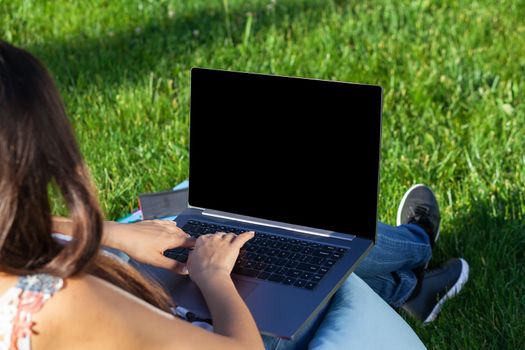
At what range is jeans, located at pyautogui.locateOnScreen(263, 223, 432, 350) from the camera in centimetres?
276

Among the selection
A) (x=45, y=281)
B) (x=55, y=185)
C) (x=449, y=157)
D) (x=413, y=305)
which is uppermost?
(x=55, y=185)

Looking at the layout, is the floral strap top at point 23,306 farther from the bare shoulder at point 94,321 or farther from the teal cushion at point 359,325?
the teal cushion at point 359,325

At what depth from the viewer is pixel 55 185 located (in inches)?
62.5

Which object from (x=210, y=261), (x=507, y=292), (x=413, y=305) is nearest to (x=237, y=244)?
(x=210, y=261)

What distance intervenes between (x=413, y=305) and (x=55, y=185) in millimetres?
1643

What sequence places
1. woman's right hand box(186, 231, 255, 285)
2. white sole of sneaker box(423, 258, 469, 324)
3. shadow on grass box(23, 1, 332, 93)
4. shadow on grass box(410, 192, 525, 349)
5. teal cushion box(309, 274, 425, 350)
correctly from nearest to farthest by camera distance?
woman's right hand box(186, 231, 255, 285), teal cushion box(309, 274, 425, 350), shadow on grass box(410, 192, 525, 349), white sole of sneaker box(423, 258, 469, 324), shadow on grass box(23, 1, 332, 93)

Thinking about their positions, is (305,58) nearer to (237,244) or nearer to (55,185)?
(237,244)

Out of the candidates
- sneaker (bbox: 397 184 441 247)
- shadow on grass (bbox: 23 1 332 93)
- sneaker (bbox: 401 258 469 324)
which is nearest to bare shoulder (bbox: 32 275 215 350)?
sneaker (bbox: 401 258 469 324)

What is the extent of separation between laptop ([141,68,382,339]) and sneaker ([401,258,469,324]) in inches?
25.0

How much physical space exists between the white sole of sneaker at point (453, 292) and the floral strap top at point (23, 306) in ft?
5.27

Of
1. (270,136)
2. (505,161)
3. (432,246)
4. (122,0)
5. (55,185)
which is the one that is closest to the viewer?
(55,185)

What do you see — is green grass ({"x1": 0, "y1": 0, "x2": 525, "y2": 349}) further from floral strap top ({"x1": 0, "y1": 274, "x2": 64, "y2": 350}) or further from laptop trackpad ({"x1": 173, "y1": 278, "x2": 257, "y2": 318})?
floral strap top ({"x1": 0, "y1": 274, "x2": 64, "y2": 350})

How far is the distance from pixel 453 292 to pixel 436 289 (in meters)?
0.06

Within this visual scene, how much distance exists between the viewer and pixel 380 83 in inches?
171
